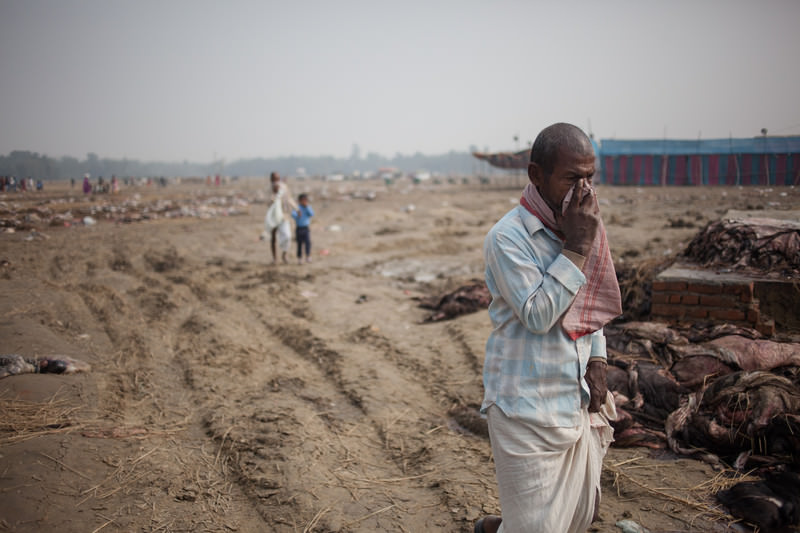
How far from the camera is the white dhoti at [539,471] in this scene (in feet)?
5.48

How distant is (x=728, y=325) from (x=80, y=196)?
16.0 m

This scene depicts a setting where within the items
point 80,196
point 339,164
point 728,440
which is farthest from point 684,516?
point 339,164

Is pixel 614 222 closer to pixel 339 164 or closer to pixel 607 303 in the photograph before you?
pixel 607 303

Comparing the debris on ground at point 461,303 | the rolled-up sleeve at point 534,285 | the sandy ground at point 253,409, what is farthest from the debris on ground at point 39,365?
the rolled-up sleeve at point 534,285

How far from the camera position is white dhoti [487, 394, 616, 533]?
5.48 ft

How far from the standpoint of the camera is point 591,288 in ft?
5.62

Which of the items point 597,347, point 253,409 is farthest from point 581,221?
point 253,409

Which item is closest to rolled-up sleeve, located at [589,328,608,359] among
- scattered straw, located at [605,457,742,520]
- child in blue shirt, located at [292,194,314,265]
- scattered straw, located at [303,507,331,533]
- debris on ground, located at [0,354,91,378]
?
scattered straw, located at [605,457,742,520]

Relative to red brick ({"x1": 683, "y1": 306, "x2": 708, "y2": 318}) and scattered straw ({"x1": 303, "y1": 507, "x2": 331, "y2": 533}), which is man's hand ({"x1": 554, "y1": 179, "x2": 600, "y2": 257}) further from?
red brick ({"x1": 683, "y1": 306, "x2": 708, "y2": 318})

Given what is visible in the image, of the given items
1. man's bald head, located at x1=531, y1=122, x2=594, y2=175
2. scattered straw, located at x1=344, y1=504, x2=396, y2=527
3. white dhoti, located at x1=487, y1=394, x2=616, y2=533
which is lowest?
scattered straw, located at x1=344, y1=504, x2=396, y2=527

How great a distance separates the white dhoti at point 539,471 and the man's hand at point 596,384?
6 centimetres

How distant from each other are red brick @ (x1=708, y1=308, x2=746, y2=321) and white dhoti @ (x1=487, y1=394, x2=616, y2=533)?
309cm

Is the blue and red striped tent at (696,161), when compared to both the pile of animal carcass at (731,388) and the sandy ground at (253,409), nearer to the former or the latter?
the sandy ground at (253,409)

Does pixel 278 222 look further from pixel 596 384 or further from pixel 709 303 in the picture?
pixel 596 384
